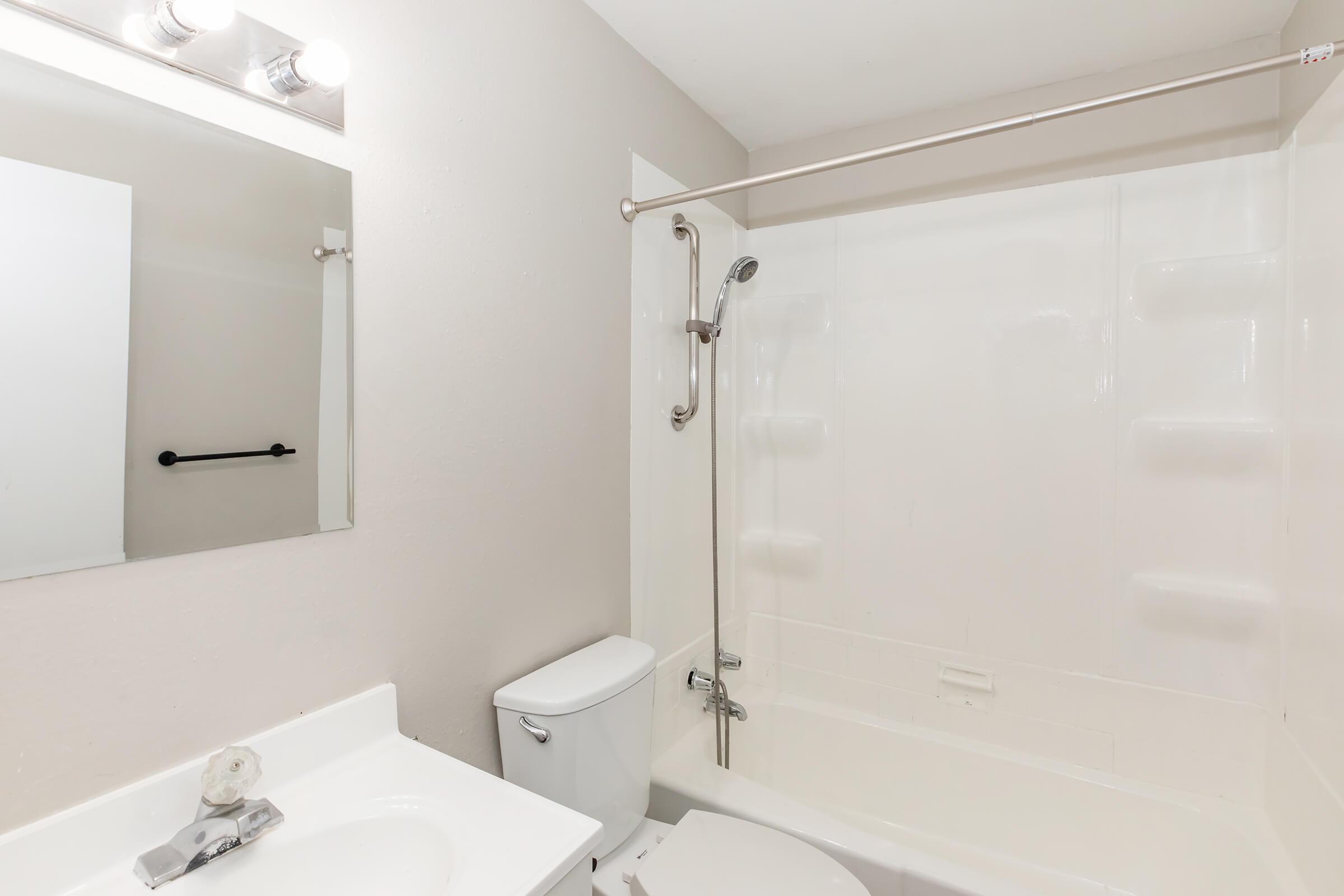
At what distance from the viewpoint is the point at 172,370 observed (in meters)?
0.85

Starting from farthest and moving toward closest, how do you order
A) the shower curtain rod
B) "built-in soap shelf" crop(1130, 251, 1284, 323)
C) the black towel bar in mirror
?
"built-in soap shelf" crop(1130, 251, 1284, 323), the shower curtain rod, the black towel bar in mirror

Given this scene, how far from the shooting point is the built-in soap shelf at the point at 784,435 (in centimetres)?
217

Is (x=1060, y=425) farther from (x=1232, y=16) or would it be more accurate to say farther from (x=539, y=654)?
(x=539, y=654)

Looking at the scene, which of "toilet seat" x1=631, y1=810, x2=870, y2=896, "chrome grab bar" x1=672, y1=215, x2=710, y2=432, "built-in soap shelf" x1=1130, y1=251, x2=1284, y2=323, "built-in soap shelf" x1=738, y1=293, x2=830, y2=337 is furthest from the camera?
"built-in soap shelf" x1=738, y1=293, x2=830, y2=337

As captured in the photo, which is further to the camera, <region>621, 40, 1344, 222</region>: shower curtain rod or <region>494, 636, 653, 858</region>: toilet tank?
<region>494, 636, 653, 858</region>: toilet tank

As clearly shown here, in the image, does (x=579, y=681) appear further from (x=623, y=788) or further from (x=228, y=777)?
(x=228, y=777)

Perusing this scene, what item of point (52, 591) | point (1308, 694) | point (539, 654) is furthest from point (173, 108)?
point (1308, 694)

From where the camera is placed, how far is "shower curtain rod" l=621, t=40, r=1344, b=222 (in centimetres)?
108

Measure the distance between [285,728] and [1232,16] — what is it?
247cm

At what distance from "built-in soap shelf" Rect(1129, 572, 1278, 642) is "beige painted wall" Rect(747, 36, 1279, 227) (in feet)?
3.62

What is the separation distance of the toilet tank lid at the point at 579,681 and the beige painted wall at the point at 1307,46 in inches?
73.6

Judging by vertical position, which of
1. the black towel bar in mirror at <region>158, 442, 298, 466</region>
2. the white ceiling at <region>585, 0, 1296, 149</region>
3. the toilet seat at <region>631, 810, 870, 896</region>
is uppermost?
the white ceiling at <region>585, 0, 1296, 149</region>

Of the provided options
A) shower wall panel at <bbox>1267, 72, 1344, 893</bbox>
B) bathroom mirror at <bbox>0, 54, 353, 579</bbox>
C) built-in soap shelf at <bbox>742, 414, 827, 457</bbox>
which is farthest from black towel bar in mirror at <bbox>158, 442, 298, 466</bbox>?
shower wall panel at <bbox>1267, 72, 1344, 893</bbox>

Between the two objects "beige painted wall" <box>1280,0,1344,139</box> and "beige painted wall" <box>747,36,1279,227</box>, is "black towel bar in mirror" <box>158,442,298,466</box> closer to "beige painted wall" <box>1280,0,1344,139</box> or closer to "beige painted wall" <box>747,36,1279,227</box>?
"beige painted wall" <box>747,36,1279,227</box>
